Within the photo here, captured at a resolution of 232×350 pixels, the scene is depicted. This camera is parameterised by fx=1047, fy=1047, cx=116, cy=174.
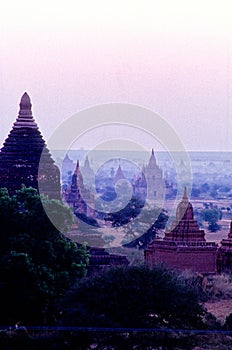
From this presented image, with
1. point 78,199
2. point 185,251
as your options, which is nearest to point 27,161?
point 185,251

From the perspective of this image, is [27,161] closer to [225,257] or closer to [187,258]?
[187,258]

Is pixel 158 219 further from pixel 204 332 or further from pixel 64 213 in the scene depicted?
pixel 204 332

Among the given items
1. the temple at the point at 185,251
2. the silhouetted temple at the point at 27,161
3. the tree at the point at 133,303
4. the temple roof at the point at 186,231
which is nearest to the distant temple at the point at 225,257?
the temple at the point at 185,251

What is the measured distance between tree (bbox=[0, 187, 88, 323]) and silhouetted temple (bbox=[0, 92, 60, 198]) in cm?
936

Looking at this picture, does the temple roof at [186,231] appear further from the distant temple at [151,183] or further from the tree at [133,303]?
the distant temple at [151,183]

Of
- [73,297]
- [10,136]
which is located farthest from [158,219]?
[73,297]

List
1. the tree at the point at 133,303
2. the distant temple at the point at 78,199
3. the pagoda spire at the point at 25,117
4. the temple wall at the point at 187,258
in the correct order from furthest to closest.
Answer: the distant temple at the point at 78,199, the pagoda spire at the point at 25,117, the temple wall at the point at 187,258, the tree at the point at 133,303

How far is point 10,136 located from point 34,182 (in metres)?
2.30

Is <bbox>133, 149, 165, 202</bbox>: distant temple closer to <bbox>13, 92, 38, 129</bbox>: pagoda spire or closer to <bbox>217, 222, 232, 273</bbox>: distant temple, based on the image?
<bbox>13, 92, 38, 129</bbox>: pagoda spire

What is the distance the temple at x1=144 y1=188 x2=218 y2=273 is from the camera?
95.1ft

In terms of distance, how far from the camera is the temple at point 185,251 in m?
29.0

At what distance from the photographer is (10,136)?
3375 centimetres

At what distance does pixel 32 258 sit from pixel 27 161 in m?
11.6

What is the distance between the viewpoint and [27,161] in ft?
107
